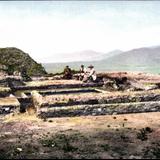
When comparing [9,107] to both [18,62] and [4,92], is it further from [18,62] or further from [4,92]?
[18,62]

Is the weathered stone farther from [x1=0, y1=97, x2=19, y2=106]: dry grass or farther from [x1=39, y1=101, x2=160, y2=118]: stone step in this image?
[x1=0, y1=97, x2=19, y2=106]: dry grass

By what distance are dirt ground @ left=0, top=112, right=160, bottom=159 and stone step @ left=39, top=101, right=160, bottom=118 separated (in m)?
0.63

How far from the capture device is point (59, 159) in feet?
67.1

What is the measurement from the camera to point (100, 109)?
29.4 m

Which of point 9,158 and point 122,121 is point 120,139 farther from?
point 9,158

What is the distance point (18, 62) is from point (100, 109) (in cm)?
4225

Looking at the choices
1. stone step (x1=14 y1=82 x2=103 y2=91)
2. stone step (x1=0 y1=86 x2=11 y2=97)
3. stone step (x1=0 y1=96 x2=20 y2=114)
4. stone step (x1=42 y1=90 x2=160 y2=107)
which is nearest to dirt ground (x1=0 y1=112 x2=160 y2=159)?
stone step (x1=0 y1=96 x2=20 y2=114)

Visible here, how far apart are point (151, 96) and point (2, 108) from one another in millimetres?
9873

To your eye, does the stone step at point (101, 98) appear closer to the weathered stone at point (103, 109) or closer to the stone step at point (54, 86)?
the weathered stone at point (103, 109)

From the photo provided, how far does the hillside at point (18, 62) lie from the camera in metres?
68.1

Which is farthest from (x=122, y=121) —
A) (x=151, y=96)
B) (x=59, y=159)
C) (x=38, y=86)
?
(x=38, y=86)

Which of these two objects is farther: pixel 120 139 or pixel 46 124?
pixel 46 124

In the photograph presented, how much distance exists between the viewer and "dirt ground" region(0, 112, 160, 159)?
21.3 metres

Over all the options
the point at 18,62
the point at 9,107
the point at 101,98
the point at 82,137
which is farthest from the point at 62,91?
the point at 18,62
